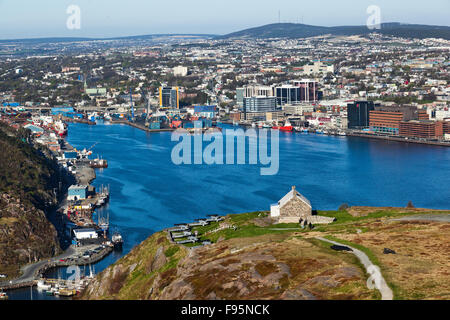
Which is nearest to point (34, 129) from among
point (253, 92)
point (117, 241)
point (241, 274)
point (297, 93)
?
point (253, 92)

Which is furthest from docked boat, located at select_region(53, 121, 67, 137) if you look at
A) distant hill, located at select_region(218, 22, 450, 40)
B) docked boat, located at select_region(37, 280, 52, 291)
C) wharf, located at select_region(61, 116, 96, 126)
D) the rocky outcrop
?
distant hill, located at select_region(218, 22, 450, 40)

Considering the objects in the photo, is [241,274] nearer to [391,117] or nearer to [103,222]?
[103,222]

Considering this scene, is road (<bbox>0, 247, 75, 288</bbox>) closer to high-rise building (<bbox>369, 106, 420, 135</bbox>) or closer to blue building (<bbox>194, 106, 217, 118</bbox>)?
high-rise building (<bbox>369, 106, 420, 135</bbox>)

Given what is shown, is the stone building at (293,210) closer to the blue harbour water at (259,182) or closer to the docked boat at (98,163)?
the blue harbour water at (259,182)

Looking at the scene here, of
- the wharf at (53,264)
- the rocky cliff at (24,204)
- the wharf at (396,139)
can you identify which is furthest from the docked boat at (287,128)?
the wharf at (53,264)

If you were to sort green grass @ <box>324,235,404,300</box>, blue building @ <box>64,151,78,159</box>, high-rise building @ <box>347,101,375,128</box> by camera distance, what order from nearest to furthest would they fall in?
green grass @ <box>324,235,404,300</box> → blue building @ <box>64,151,78,159</box> → high-rise building @ <box>347,101,375,128</box>
